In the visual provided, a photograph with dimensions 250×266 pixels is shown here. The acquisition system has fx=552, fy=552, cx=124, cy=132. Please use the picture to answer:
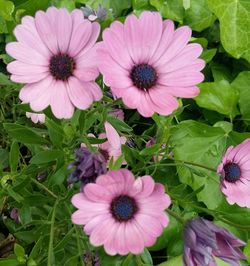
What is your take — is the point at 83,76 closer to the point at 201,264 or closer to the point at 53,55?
the point at 53,55

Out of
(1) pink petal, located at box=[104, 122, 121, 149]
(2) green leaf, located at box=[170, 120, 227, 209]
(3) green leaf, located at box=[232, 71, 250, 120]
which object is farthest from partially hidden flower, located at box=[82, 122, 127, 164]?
(3) green leaf, located at box=[232, 71, 250, 120]

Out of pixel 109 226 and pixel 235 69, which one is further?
pixel 235 69

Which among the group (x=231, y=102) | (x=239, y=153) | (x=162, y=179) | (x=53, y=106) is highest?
(x=53, y=106)

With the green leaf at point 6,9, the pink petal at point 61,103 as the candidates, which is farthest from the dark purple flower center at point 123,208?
the green leaf at point 6,9

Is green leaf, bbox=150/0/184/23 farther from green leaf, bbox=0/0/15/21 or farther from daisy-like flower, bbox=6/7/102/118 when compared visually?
daisy-like flower, bbox=6/7/102/118

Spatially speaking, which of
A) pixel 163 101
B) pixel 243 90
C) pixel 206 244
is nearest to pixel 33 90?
pixel 163 101

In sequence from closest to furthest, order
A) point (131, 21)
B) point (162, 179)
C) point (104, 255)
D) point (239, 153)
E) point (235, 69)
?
point (131, 21), point (239, 153), point (104, 255), point (162, 179), point (235, 69)

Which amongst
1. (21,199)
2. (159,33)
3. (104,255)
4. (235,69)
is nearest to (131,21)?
(159,33)
